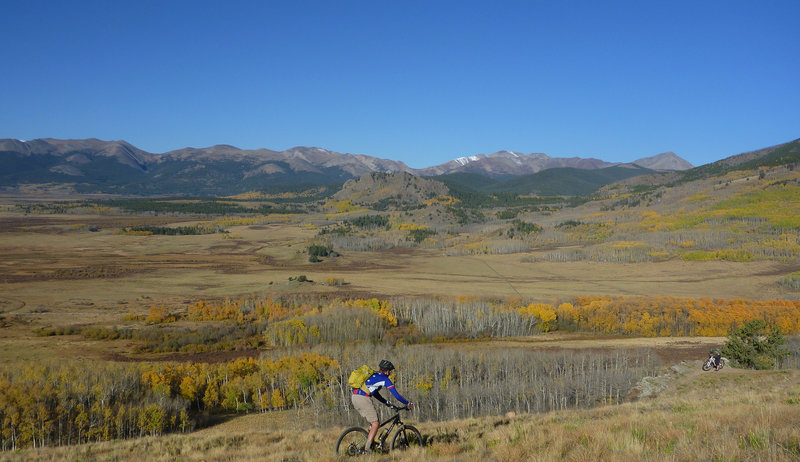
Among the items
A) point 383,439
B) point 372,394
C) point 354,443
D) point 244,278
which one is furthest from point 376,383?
point 244,278

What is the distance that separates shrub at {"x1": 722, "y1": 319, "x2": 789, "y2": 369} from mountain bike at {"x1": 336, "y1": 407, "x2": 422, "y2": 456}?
5045 cm

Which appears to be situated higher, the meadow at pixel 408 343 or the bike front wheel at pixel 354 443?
the bike front wheel at pixel 354 443

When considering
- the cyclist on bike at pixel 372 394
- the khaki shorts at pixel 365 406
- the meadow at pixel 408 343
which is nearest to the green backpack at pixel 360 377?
the cyclist on bike at pixel 372 394

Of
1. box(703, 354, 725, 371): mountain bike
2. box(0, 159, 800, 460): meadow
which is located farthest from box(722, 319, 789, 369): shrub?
box(0, 159, 800, 460): meadow

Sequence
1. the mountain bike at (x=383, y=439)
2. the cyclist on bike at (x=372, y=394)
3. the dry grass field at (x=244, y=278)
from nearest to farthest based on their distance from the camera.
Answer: the cyclist on bike at (x=372, y=394) < the mountain bike at (x=383, y=439) < the dry grass field at (x=244, y=278)

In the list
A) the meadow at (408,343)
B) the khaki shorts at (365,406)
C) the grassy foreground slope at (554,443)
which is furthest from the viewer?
the meadow at (408,343)

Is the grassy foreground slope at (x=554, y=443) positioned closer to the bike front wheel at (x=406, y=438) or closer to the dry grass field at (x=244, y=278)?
the bike front wheel at (x=406, y=438)

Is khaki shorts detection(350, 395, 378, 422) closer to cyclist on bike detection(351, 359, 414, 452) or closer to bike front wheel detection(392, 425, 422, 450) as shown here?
cyclist on bike detection(351, 359, 414, 452)

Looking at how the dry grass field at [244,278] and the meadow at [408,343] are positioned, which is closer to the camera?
the meadow at [408,343]

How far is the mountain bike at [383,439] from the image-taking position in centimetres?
1408

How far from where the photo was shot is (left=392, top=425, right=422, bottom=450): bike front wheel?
14.5 meters

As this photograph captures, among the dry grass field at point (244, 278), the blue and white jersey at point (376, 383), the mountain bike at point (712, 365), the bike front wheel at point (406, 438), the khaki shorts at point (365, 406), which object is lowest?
the dry grass field at point (244, 278)

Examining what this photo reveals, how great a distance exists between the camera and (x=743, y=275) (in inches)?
4523

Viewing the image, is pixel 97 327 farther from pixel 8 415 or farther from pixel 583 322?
pixel 583 322
